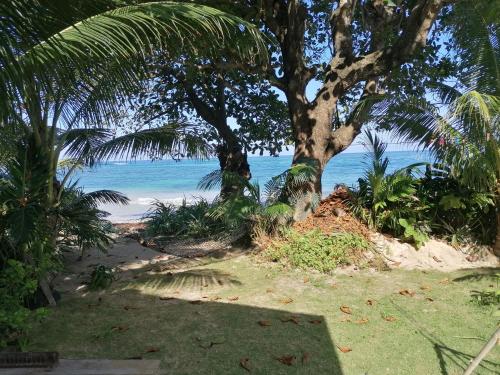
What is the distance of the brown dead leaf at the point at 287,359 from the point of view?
3.54 m

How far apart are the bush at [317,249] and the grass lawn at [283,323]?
0.85ft

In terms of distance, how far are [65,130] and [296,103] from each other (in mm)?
4294

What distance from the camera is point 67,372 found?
3270 millimetres

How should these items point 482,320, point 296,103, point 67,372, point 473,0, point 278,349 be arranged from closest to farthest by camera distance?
point 67,372 → point 278,349 → point 482,320 → point 473,0 → point 296,103

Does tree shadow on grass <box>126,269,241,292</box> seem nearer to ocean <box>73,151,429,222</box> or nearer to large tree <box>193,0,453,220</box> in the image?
large tree <box>193,0,453,220</box>

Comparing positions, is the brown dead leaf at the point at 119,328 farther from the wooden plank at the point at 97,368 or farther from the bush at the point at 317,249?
the bush at the point at 317,249

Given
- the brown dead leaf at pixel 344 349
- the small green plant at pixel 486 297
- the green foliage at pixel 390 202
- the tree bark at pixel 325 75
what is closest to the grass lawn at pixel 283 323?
the brown dead leaf at pixel 344 349

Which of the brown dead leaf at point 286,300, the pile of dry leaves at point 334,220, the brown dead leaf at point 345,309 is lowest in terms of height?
the brown dead leaf at point 286,300

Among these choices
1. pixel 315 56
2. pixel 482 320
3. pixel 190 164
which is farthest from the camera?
pixel 190 164

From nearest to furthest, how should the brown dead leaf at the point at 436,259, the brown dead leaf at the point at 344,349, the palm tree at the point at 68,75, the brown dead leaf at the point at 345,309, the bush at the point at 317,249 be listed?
the palm tree at the point at 68,75, the brown dead leaf at the point at 344,349, the brown dead leaf at the point at 345,309, the bush at the point at 317,249, the brown dead leaf at the point at 436,259

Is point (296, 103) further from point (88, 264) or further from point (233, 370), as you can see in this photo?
point (233, 370)

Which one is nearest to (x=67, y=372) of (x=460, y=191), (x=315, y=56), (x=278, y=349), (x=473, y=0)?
(x=278, y=349)

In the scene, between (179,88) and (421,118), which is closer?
(421,118)

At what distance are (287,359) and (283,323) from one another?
83cm
